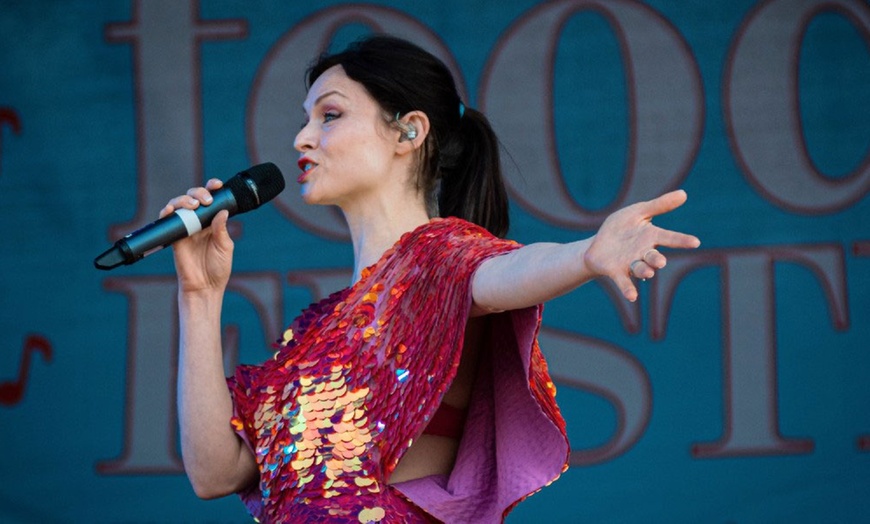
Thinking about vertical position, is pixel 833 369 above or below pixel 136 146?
below

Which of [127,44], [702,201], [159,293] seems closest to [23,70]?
[127,44]

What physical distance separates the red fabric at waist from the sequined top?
0.08 feet

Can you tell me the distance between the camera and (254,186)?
207cm

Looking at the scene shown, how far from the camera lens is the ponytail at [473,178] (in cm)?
229

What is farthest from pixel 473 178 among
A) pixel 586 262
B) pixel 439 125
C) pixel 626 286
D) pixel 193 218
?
pixel 626 286

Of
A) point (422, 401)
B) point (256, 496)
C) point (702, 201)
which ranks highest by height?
point (702, 201)

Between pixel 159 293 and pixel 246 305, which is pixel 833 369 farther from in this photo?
pixel 159 293

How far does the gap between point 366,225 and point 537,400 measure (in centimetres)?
44

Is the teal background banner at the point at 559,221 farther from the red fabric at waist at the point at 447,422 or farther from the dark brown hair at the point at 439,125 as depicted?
the red fabric at waist at the point at 447,422

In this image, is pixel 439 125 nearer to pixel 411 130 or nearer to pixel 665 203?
pixel 411 130

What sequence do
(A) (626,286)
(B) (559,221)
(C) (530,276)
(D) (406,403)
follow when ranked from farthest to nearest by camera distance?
(B) (559,221)
(D) (406,403)
(C) (530,276)
(A) (626,286)

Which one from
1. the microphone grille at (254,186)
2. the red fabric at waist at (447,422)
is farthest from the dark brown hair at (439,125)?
the red fabric at waist at (447,422)

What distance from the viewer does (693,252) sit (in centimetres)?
370

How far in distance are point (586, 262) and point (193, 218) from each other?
0.68 m
